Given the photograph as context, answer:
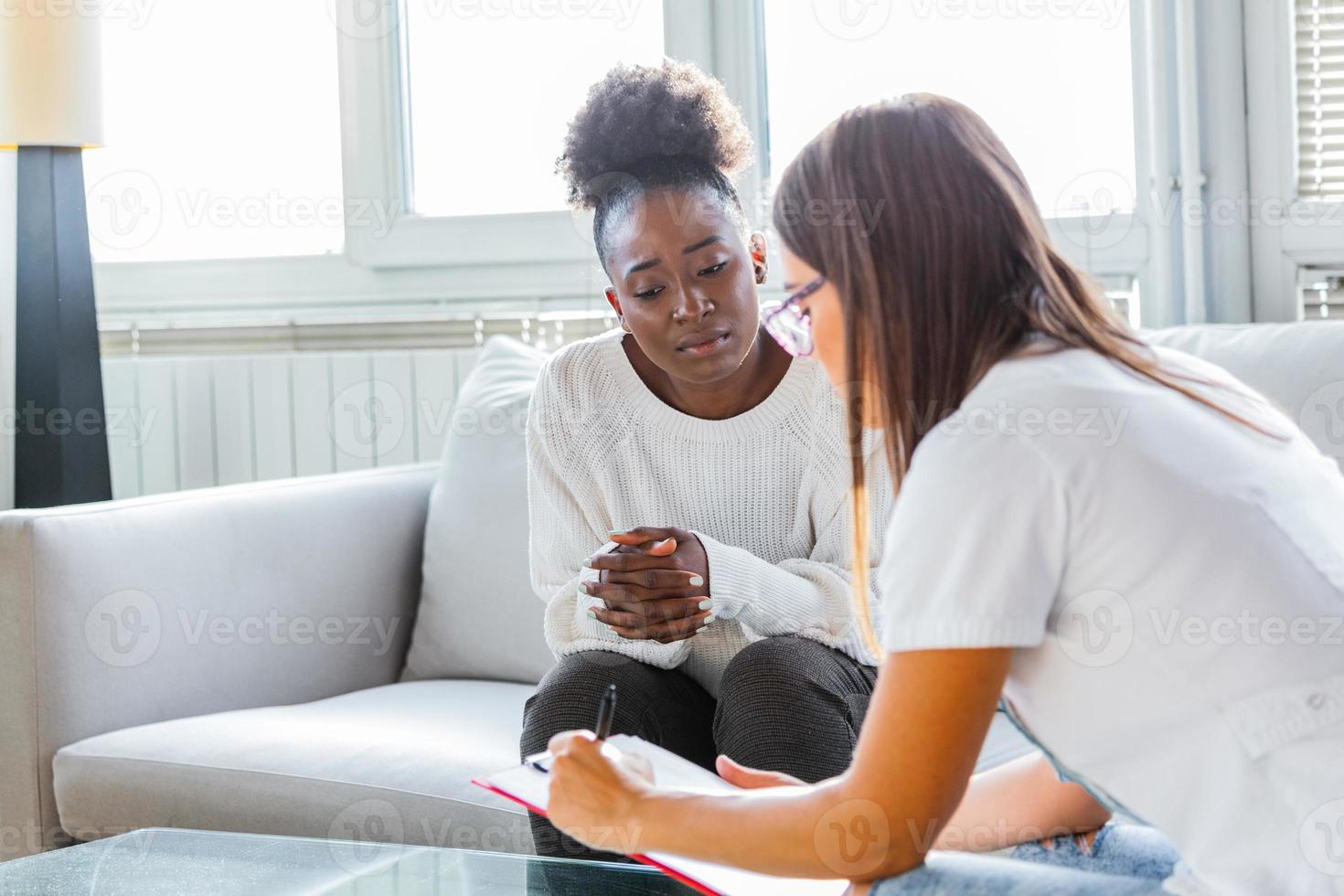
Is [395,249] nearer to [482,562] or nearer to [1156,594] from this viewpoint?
[482,562]

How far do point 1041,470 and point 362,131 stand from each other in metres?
2.13

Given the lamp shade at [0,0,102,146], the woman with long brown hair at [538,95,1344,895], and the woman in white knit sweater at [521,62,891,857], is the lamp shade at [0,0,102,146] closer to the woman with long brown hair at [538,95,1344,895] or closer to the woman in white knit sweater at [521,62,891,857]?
the woman in white knit sweater at [521,62,891,857]

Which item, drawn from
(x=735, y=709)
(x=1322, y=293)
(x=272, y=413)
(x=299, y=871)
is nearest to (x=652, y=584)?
(x=735, y=709)

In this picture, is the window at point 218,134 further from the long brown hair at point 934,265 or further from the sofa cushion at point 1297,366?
the long brown hair at point 934,265

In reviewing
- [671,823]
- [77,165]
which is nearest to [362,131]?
[77,165]

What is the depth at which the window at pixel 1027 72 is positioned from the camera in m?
2.11

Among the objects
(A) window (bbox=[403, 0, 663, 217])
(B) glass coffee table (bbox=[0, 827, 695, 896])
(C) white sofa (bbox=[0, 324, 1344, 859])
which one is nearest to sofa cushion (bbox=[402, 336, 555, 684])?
(C) white sofa (bbox=[0, 324, 1344, 859])

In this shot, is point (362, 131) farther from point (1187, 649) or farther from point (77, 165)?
point (1187, 649)

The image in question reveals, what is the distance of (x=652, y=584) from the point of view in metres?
1.40

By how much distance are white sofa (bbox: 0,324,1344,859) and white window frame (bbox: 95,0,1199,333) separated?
1.86 feet

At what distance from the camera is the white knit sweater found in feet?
4.97

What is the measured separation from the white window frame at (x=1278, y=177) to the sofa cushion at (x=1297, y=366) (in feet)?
1.23

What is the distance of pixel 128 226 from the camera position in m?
2.85

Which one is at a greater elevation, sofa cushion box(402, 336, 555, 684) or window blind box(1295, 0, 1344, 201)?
window blind box(1295, 0, 1344, 201)
